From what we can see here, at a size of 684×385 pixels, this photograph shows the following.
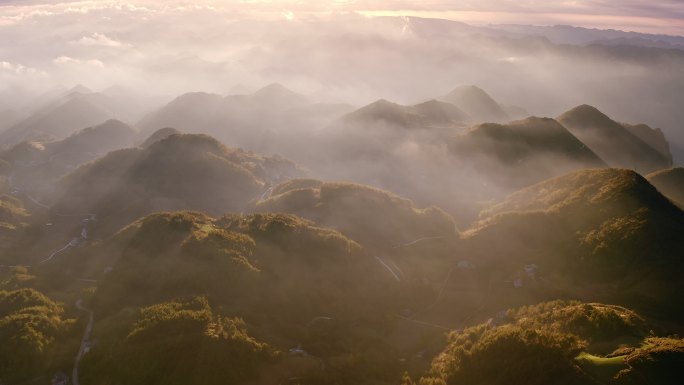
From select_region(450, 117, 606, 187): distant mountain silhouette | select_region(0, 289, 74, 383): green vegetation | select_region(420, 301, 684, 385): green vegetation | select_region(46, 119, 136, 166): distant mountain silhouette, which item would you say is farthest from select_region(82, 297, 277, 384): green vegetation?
select_region(46, 119, 136, 166): distant mountain silhouette

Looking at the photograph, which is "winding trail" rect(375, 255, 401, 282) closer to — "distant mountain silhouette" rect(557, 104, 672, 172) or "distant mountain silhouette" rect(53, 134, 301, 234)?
"distant mountain silhouette" rect(53, 134, 301, 234)

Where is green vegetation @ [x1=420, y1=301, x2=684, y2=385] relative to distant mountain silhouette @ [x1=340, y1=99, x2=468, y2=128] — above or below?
above

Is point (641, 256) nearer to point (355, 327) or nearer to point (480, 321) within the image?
point (480, 321)

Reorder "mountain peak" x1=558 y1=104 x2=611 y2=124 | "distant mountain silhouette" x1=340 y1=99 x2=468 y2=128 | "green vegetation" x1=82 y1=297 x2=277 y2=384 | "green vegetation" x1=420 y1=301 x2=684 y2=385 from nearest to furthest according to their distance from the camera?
"green vegetation" x1=420 y1=301 x2=684 y2=385 < "green vegetation" x1=82 y1=297 x2=277 y2=384 < "distant mountain silhouette" x1=340 y1=99 x2=468 y2=128 < "mountain peak" x1=558 y1=104 x2=611 y2=124

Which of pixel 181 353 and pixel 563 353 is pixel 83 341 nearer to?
pixel 181 353

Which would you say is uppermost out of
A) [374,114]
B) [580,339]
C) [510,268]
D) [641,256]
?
[580,339]

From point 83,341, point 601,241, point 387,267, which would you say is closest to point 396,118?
point 601,241

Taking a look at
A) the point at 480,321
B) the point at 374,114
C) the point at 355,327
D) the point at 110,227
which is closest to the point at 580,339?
the point at 480,321

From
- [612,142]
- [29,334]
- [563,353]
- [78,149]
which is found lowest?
[78,149]
